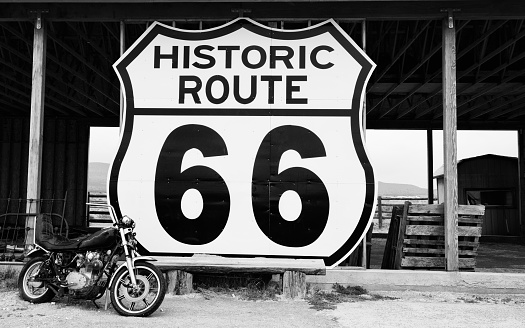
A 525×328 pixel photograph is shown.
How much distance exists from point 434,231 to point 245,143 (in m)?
3.05

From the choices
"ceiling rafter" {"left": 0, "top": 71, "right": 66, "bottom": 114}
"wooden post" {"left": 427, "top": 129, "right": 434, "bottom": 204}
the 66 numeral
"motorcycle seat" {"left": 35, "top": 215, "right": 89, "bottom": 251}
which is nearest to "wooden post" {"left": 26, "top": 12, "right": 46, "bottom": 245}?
"motorcycle seat" {"left": 35, "top": 215, "right": 89, "bottom": 251}

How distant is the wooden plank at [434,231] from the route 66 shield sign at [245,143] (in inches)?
29.7

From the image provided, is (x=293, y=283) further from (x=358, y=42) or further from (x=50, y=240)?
(x=358, y=42)

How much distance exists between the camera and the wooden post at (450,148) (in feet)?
21.6

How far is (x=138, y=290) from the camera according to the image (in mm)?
5098

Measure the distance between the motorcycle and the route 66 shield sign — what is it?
4.50 ft

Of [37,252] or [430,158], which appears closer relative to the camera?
[37,252]

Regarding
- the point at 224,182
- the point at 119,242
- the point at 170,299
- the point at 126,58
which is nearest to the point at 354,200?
the point at 224,182

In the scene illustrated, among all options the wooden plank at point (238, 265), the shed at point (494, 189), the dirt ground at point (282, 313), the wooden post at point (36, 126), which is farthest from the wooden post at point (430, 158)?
the wooden post at point (36, 126)

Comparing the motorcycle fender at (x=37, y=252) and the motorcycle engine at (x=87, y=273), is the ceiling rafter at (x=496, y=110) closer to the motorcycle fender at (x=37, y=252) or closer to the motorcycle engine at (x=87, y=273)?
the motorcycle engine at (x=87, y=273)

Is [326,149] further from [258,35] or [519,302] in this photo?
[519,302]

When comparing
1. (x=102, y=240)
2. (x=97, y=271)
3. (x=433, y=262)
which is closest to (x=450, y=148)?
(x=433, y=262)

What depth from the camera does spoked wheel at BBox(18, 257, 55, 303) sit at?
18.2 feet

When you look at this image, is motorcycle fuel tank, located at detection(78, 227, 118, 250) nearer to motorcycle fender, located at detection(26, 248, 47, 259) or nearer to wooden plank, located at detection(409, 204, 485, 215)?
motorcycle fender, located at detection(26, 248, 47, 259)
